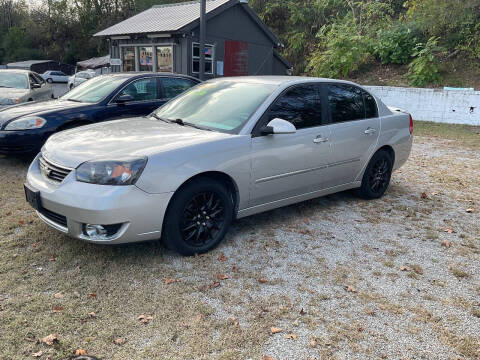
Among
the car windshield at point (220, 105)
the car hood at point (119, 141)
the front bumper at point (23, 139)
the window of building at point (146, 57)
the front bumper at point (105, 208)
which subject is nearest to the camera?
the front bumper at point (105, 208)

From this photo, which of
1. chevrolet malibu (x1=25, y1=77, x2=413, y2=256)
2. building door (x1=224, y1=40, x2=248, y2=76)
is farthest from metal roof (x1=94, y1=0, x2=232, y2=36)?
chevrolet malibu (x1=25, y1=77, x2=413, y2=256)

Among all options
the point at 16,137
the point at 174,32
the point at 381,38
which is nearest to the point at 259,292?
the point at 16,137

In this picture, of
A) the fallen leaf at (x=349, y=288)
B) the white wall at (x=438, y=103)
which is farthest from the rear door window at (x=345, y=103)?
the white wall at (x=438, y=103)

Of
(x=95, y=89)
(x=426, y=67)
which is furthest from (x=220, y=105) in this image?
(x=426, y=67)

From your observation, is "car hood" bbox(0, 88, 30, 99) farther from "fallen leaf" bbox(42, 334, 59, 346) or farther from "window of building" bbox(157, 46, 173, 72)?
"window of building" bbox(157, 46, 173, 72)

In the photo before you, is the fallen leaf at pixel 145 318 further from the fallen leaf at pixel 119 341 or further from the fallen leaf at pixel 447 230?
the fallen leaf at pixel 447 230

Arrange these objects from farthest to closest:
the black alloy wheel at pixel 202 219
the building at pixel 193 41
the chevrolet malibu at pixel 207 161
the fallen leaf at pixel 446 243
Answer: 1. the building at pixel 193 41
2. the fallen leaf at pixel 446 243
3. the black alloy wheel at pixel 202 219
4. the chevrolet malibu at pixel 207 161

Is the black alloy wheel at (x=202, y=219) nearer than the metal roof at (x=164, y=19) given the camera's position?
Yes

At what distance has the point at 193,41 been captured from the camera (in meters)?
16.5

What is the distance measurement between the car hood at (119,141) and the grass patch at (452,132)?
9025 millimetres

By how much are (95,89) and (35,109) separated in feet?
3.38

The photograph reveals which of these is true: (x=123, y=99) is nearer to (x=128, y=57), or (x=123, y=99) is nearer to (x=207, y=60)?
(x=207, y=60)

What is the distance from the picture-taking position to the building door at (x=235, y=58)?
18500 mm

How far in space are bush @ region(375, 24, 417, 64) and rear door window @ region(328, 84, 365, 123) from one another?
14.6m
